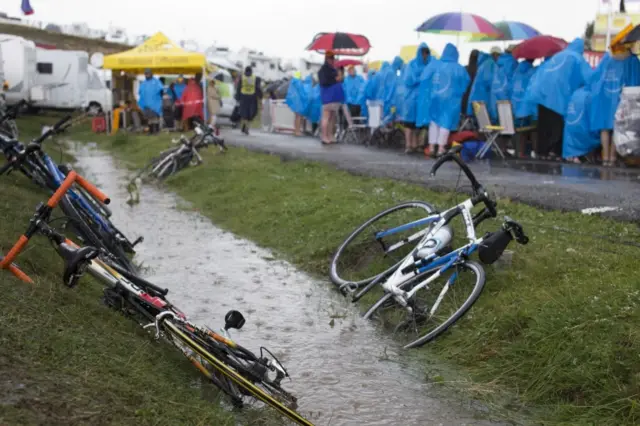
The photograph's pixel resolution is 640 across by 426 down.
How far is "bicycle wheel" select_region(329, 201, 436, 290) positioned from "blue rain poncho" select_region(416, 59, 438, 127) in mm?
8942

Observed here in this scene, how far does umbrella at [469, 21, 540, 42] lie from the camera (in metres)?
17.9

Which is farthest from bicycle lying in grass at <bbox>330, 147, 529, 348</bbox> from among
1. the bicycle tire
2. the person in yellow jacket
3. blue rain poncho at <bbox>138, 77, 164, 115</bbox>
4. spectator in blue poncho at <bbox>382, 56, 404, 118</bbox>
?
blue rain poncho at <bbox>138, 77, 164, 115</bbox>

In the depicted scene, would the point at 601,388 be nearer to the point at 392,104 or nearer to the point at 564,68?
the point at 564,68

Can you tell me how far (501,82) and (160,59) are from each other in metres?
12.4

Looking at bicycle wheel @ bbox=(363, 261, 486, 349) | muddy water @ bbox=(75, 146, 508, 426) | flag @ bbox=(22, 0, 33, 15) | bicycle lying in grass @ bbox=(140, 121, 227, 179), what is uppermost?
flag @ bbox=(22, 0, 33, 15)

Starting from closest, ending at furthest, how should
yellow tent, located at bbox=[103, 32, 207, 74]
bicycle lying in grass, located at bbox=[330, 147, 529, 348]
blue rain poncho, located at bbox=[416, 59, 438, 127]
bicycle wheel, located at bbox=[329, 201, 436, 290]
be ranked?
1. bicycle lying in grass, located at bbox=[330, 147, 529, 348]
2. bicycle wheel, located at bbox=[329, 201, 436, 290]
3. blue rain poncho, located at bbox=[416, 59, 438, 127]
4. yellow tent, located at bbox=[103, 32, 207, 74]

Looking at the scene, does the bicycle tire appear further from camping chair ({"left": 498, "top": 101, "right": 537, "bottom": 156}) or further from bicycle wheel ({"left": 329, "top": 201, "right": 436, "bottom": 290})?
camping chair ({"left": 498, "top": 101, "right": 537, "bottom": 156})

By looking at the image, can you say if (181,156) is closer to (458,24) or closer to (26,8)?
(458,24)

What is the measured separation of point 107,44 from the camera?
61.1 m

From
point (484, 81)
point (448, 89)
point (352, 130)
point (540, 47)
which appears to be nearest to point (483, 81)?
point (484, 81)

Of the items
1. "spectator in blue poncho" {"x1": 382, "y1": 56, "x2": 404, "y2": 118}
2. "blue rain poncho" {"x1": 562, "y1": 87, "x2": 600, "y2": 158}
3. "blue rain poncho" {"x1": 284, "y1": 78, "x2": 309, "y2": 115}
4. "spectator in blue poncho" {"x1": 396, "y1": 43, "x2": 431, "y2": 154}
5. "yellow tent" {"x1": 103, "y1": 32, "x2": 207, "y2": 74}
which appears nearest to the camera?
"blue rain poncho" {"x1": 562, "y1": 87, "x2": 600, "y2": 158}

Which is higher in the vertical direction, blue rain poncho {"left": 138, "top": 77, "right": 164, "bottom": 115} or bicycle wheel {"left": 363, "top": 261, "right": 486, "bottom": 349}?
blue rain poncho {"left": 138, "top": 77, "right": 164, "bottom": 115}

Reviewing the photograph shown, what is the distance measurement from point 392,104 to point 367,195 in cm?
1006

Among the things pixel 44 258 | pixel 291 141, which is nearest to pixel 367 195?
pixel 44 258
